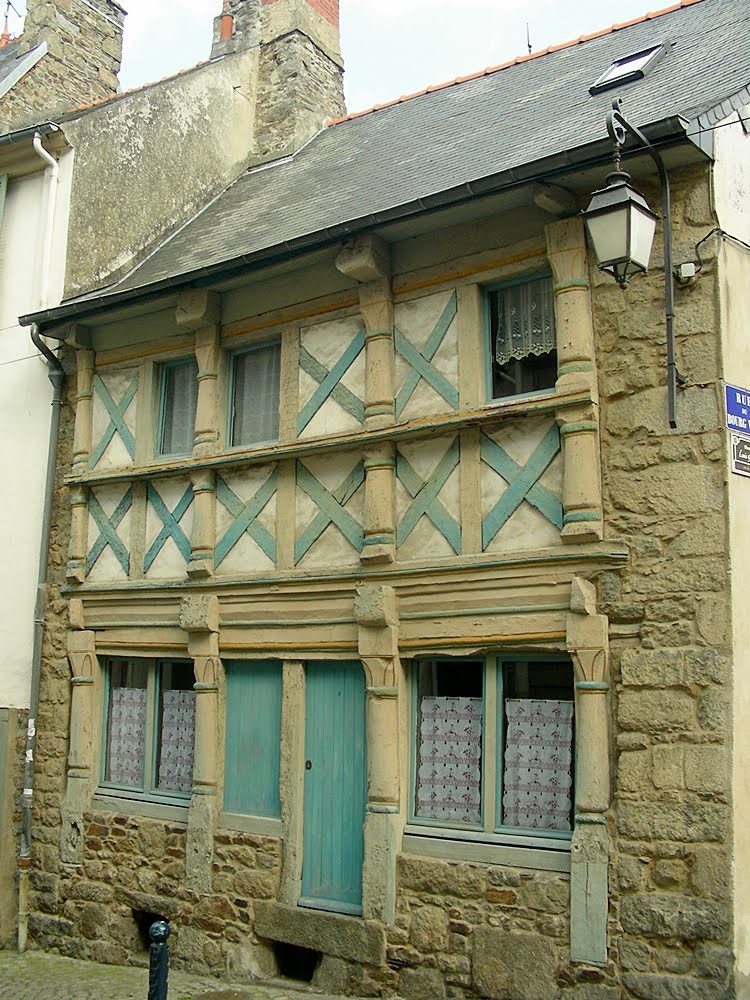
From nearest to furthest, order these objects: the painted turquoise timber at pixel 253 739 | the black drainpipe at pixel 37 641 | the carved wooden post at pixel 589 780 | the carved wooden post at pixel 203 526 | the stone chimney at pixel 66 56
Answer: the carved wooden post at pixel 589 780 → the painted turquoise timber at pixel 253 739 → the carved wooden post at pixel 203 526 → the black drainpipe at pixel 37 641 → the stone chimney at pixel 66 56

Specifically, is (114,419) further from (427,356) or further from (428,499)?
(428,499)

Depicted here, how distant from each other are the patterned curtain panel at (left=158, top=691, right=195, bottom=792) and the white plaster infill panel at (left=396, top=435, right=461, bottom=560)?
232 centimetres

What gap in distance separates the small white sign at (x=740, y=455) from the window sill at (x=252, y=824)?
3.70m

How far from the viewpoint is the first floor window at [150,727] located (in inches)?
304

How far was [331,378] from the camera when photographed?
23.3ft

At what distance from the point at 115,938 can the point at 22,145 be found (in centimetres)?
643

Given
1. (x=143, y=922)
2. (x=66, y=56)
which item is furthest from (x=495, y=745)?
(x=66, y=56)

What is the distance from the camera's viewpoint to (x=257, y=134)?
35.9 ft

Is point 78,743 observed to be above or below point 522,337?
below

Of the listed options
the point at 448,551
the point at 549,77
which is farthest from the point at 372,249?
the point at 549,77

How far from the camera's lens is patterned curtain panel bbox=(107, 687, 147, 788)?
7996 mm

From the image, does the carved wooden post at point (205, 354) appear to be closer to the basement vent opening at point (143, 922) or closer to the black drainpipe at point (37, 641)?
the black drainpipe at point (37, 641)

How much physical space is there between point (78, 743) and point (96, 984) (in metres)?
1.78

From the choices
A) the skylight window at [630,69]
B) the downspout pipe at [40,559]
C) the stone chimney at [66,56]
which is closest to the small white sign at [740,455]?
the skylight window at [630,69]
